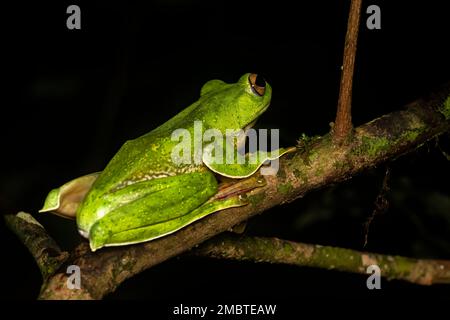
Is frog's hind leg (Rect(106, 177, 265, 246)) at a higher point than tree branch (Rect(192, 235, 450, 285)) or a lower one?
higher

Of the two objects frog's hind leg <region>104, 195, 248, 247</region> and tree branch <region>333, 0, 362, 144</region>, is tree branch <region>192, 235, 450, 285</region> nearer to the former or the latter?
frog's hind leg <region>104, 195, 248, 247</region>

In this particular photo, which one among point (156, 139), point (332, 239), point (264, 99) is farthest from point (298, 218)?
point (156, 139)

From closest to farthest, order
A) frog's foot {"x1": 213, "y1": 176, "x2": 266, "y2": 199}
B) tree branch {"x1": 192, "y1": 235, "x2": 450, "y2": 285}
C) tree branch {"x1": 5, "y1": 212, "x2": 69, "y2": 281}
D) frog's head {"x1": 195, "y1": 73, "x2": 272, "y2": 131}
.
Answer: tree branch {"x1": 5, "y1": 212, "x2": 69, "y2": 281}, frog's foot {"x1": 213, "y1": 176, "x2": 266, "y2": 199}, tree branch {"x1": 192, "y1": 235, "x2": 450, "y2": 285}, frog's head {"x1": 195, "y1": 73, "x2": 272, "y2": 131}

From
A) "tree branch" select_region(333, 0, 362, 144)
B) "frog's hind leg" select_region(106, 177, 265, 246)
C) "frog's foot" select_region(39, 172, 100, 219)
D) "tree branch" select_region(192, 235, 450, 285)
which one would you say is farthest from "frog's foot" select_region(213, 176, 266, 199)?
"frog's foot" select_region(39, 172, 100, 219)

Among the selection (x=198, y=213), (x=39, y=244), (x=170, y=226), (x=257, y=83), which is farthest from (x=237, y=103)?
(x=39, y=244)

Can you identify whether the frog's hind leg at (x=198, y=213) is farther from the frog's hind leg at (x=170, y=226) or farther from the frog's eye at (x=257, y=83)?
the frog's eye at (x=257, y=83)

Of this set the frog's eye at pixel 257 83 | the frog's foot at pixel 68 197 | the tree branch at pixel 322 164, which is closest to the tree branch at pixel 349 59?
the tree branch at pixel 322 164

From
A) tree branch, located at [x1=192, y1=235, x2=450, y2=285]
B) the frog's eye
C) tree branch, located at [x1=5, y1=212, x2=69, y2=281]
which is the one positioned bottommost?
tree branch, located at [x1=192, y1=235, x2=450, y2=285]

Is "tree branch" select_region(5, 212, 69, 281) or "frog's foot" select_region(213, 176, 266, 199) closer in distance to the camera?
"tree branch" select_region(5, 212, 69, 281)
